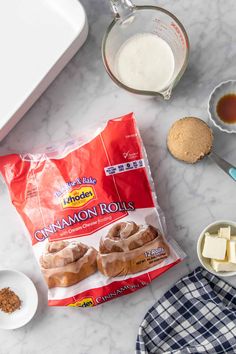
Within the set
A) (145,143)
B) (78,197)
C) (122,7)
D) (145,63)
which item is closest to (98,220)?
(78,197)

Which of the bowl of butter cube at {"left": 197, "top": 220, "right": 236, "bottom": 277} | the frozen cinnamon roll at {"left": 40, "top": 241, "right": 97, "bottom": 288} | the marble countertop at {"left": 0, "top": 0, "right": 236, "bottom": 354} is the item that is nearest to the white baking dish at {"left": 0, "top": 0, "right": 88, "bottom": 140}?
the marble countertop at {"left": 0, "top": 0, "right": 236, "bottom": 354}

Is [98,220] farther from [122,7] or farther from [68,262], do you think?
[122,7]

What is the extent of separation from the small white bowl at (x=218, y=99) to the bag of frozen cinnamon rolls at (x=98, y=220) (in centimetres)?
18

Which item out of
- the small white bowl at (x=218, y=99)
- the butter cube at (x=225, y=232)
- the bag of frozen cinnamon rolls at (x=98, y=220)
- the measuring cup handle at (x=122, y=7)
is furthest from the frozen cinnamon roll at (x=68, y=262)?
the measuring cup handle at (x=122, y=7)

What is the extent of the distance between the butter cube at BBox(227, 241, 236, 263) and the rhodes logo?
321 millimetres

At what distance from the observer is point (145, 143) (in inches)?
59.1

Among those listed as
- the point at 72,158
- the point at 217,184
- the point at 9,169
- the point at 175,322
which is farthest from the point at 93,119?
the point at 175,322

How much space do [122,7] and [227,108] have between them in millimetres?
333

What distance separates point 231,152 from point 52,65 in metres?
0.46

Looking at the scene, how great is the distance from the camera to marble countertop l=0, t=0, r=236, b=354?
1.49 metres

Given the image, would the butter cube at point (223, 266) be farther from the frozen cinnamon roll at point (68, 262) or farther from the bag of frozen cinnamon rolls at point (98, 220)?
the frozen cinnamon roll at point (68, 262)

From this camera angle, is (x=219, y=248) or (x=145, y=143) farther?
(x=145, y=143)

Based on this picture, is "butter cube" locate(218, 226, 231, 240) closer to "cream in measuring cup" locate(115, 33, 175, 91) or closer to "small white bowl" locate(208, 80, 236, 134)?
"small white bowl" locate(208, 80, 236, 134)

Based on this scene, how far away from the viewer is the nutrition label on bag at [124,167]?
143 cm
